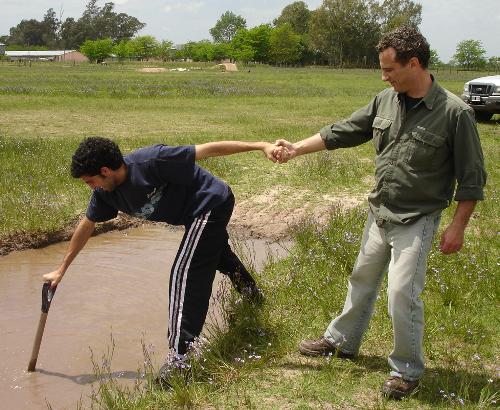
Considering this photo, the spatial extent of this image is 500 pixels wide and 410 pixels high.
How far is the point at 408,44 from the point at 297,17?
117 metres

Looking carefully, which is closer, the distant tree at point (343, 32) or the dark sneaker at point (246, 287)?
the dark sneaker at point (246, 287)

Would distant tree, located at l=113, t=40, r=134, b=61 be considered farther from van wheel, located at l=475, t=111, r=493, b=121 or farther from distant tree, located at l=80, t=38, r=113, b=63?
van wheel, located at l=475, t=111, r=493, b=121

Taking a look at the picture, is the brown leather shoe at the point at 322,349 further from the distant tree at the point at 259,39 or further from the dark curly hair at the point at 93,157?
the distant tree at the point at 259,39

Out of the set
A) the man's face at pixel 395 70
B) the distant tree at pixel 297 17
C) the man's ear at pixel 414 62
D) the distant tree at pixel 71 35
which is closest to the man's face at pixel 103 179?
the man's face at pixel 395 70

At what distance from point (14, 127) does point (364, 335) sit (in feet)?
40.9

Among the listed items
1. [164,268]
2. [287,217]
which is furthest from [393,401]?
[287,217]

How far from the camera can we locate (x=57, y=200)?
26.1ft

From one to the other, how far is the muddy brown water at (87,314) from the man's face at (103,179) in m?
1.30

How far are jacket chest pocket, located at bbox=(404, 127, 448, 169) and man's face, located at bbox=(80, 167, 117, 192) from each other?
1.75 meters

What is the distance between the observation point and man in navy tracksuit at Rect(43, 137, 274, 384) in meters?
3.79

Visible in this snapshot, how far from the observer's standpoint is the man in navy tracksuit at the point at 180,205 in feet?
12.4

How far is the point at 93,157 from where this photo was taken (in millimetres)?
3568

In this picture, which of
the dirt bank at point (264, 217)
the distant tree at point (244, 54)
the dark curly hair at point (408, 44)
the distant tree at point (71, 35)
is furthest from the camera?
the distant tree at point (71, 35)

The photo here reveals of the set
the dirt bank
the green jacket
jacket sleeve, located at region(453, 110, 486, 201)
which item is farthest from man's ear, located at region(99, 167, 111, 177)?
the dirt bank
